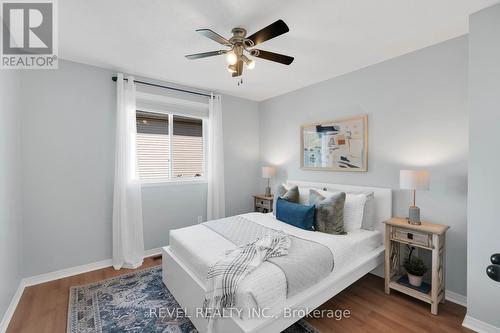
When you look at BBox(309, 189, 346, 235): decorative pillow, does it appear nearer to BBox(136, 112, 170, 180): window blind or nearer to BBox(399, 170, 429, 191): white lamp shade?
BBox(399, 170, 429, 191): white lamp shade

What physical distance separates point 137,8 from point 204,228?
223 centimetres

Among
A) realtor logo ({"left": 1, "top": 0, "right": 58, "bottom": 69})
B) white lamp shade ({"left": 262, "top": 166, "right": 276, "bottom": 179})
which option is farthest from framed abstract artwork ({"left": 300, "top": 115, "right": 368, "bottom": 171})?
realtor logo ({"left": 1, "top": 0, "right": 58, "bottom": 69})

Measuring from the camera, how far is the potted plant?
90.6 inches

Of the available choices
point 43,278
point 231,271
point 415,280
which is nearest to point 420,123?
point 415,280

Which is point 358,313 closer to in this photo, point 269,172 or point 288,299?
point 288,299

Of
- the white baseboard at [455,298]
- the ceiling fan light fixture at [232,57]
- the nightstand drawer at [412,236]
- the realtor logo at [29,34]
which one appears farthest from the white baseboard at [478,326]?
the realtor logo at [29,34]

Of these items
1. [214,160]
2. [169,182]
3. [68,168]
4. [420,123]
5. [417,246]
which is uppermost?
[420,123]

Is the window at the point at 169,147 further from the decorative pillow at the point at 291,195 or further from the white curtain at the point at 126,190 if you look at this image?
the decorative pillow at the point at 291,195

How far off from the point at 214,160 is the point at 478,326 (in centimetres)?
355

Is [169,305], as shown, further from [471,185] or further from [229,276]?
[471,185]

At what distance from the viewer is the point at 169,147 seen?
3668 mm

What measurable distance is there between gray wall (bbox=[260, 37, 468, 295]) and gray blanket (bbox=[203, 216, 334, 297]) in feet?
4.39

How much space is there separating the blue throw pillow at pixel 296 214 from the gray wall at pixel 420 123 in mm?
904

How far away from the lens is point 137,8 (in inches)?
71.5
